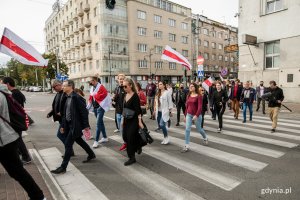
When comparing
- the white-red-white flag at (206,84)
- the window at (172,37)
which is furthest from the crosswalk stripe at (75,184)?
the window at (172,37)

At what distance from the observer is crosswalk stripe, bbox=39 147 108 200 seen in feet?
11.9

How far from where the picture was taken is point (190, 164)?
491 centimetres

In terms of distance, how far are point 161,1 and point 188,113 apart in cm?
4923

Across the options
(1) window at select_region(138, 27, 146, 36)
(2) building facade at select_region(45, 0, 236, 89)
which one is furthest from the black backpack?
(1) window at select_region(138, 27, 146, 36)

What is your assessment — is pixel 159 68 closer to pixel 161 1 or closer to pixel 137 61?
pixel 137 61

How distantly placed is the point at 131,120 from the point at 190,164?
5.17 ft

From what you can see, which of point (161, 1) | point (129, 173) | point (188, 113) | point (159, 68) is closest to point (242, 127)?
point (188, 113)

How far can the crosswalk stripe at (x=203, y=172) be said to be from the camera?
394 centimetres

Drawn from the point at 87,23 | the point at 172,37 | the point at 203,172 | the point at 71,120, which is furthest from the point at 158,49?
the point at 203,172

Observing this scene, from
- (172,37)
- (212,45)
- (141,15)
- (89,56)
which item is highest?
(141,15)

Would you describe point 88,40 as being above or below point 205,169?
above

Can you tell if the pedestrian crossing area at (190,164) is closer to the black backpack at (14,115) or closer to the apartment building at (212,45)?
the black backpack at (14,115)

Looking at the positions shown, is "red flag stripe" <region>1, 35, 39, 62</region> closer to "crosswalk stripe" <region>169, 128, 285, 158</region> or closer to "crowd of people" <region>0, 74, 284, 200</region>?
"crowd of people" <region>0, 74, 284, 200</region>

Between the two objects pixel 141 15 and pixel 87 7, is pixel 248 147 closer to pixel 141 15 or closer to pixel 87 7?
pixel 141 15
